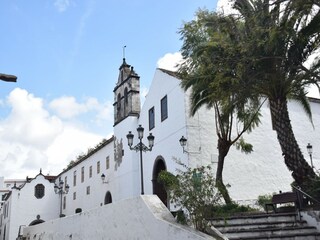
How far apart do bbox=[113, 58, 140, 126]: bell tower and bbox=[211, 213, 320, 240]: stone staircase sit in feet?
48.1

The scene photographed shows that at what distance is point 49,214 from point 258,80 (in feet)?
110

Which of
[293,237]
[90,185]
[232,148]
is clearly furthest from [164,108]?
[90,185]

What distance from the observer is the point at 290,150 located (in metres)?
11.8

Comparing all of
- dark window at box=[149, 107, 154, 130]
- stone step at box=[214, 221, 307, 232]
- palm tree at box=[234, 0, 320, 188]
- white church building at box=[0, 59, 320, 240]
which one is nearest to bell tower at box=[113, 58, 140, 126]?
white church building at box=[0, 59, 320, 240]

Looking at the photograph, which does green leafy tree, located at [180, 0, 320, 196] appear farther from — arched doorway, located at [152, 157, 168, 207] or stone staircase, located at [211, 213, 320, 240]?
arched doorway, located at [152, 157, 168, 207]

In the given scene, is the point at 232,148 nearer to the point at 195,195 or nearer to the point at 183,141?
the point at 183,141

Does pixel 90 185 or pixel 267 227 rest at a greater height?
pixel 90 185

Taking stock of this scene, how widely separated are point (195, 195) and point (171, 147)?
440 inches

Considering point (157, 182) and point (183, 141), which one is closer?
point (183, 141)

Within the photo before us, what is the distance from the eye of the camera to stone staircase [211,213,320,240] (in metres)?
8.67

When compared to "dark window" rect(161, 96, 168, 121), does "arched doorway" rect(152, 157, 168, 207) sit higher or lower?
lower

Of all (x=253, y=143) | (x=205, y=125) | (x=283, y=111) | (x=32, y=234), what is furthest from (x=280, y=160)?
(x=32, y=234)

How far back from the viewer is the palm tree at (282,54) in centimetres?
1060

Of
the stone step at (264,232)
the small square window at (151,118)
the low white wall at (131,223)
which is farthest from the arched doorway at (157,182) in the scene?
the stone step at (264,232)
